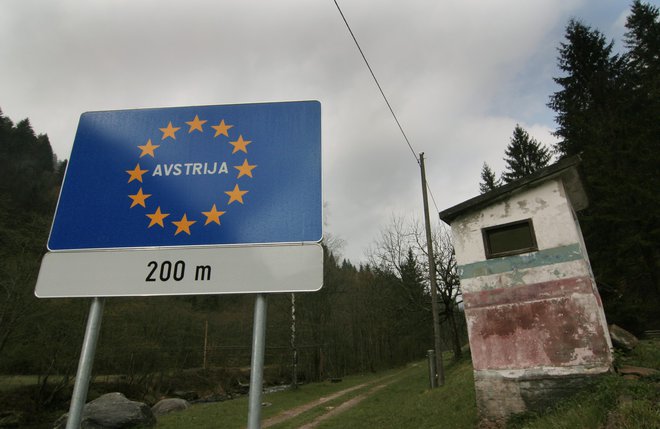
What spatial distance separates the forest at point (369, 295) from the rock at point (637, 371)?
24.3 ft

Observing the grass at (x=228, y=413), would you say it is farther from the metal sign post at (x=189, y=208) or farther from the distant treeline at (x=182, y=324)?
the metal sign post at (x=189, y=208)

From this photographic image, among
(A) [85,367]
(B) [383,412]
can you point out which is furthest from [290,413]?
(A) [85,367]

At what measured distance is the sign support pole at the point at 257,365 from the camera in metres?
1.55

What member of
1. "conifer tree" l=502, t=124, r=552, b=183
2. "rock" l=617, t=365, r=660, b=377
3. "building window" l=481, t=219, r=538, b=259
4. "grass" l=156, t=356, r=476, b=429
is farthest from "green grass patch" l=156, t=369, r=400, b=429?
"conifer tree" l=502, t=124, r=552, b=183

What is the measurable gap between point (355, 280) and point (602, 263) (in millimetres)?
21664

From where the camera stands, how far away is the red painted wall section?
7.18m

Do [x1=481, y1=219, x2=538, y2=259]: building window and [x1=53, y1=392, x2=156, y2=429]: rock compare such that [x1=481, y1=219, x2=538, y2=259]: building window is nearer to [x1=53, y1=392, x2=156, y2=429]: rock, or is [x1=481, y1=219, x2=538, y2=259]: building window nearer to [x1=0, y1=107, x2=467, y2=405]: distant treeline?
[x1=53, y1=392, x2=156, y2=429]: rock

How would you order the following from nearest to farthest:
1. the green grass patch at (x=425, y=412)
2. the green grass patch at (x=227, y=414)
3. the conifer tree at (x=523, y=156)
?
the green grass patch at (x=425, y=412) → the green grass patch at (x=227, y=414) → the conifer tree at (x=523, y=156)

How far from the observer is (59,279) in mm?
1938

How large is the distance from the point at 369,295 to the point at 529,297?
91.8 ft

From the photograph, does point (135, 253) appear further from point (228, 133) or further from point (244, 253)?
point (228, 133)

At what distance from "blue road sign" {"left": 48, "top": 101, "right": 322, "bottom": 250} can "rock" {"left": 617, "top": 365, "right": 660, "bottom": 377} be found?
828 cm

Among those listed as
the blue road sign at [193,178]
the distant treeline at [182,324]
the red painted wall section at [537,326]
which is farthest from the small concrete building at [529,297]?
the distant treeline at [182,324]

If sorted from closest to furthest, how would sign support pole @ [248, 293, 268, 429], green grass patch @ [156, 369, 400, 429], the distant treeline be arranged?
sign support pole @ [248, 293, 268, 429] → green grass patch @ [156, 369, 400, 429] → the distant treeline
